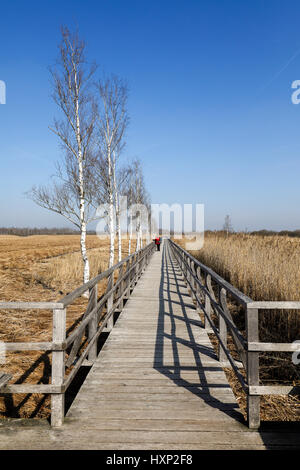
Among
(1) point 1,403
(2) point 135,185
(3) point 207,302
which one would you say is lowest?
(1) point 1,403

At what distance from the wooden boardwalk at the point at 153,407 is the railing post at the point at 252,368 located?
0.41ft

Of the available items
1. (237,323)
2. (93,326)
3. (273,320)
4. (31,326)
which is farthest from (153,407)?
(31,326)

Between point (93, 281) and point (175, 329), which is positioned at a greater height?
point (93, 281)

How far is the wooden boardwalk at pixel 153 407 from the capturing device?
242 cm

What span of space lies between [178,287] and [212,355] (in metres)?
6.06

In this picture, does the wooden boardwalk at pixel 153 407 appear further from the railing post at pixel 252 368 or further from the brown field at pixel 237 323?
the brown field at pixel 237 323

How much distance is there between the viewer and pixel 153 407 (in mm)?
2957

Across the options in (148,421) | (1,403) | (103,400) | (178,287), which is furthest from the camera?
(178,287)

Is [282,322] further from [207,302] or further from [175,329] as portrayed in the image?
[175,329]

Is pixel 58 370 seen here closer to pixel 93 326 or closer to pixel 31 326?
pixel 93 326

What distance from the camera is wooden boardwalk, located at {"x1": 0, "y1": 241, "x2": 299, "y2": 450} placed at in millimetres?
2416

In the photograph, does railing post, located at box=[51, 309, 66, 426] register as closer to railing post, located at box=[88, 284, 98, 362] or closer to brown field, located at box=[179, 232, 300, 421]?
railing post, located at box=[88, 284, 98, 362]

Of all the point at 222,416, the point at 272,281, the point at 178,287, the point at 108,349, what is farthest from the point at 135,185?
the point at 222,416

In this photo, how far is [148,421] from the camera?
2715 millimetres
